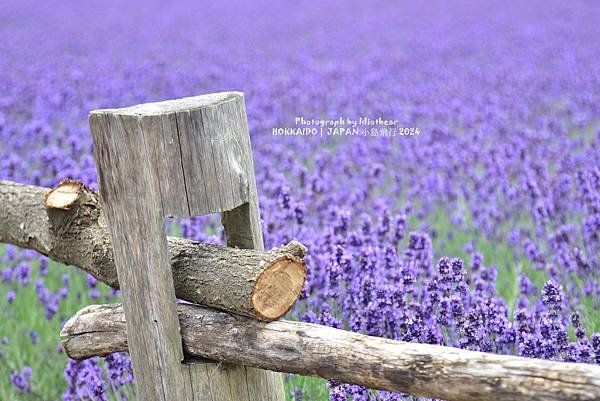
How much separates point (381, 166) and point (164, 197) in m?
2.81

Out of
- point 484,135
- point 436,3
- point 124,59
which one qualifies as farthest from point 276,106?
point 436,3

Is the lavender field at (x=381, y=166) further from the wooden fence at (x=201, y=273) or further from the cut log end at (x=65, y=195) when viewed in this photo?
the cut log end at (x=65, y=195)

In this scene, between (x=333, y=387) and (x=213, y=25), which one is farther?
(x=213, y=25)

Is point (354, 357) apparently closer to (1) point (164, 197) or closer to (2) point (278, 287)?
(2) point (278, 287)

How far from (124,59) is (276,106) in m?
4.20

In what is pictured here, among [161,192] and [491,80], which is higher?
[161,192]

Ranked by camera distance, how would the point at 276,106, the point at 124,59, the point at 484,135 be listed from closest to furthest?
the point at 484,135 < the point at 276,106 < the point at 124,59

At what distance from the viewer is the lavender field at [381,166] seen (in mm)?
3219

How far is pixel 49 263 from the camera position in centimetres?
487

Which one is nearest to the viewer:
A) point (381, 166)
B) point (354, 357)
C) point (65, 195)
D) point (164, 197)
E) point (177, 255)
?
point (354, 357)

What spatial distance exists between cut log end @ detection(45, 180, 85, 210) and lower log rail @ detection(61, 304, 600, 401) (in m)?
0.33

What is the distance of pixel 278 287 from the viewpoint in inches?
94.6

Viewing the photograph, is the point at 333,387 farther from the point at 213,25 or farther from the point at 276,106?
the point at 213,25

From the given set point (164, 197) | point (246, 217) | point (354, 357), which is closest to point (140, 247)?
point (164, 197)
